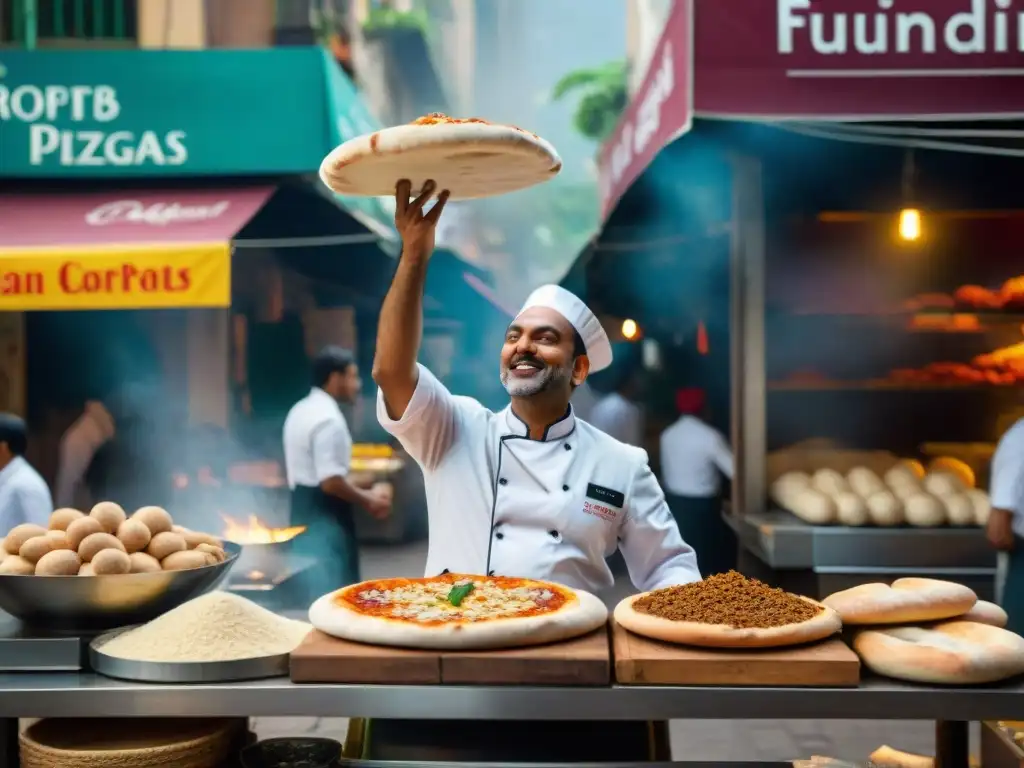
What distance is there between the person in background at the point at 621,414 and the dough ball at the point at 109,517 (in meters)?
7.02

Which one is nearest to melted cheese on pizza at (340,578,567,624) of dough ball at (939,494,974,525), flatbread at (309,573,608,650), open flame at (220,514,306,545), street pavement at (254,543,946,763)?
flatbread at (309,573,608,650)

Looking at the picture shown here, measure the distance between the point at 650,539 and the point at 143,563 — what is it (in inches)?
56.3

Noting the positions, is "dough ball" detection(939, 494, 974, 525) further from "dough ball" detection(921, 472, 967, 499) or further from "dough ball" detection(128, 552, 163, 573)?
"dough ball" detection(128, 552, 163, 573)

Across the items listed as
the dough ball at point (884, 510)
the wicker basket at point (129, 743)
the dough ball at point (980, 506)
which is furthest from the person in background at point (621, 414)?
the wicker basket at point (129, 743)

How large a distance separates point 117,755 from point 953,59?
4.80 m

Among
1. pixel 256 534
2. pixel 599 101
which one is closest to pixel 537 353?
pixel 256 534

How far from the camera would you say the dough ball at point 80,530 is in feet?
6.95

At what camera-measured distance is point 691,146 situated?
6195mm

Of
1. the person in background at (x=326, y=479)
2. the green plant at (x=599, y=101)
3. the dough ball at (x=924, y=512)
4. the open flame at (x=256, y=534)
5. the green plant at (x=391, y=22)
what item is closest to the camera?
the open flame at (x=256, y=534)

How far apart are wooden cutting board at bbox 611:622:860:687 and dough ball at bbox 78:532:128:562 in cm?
115

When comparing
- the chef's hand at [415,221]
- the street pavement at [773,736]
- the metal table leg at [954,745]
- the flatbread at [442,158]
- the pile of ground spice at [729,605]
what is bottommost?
the street pavement at [773,736]

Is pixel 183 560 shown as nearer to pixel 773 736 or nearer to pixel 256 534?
pixel 256 534

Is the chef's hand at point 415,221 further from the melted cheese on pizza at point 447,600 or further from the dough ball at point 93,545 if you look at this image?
the dough ball at point 93,545

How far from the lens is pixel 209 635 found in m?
1.87
